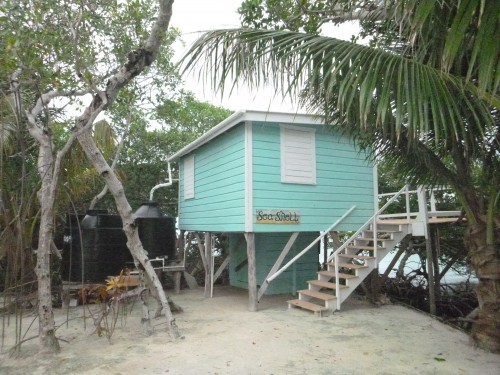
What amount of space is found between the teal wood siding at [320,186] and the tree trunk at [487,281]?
2.78 metres

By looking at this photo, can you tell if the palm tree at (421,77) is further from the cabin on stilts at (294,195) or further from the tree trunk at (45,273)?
the tree trunk at (45,273)

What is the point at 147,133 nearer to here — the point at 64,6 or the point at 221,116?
the point at 221,116

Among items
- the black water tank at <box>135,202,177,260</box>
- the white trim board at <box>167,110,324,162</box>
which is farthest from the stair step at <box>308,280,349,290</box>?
the black water tank at <box>135,202,177,260</box>

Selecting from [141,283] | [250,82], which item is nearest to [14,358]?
[141,283]

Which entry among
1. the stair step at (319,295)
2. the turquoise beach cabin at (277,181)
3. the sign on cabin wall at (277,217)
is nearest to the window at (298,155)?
the turquoise beach cabin at (277,181)

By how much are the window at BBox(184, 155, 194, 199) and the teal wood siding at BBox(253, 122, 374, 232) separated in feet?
10.5

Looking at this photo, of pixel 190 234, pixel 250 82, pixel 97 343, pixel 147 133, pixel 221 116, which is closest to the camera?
pixel 250 82

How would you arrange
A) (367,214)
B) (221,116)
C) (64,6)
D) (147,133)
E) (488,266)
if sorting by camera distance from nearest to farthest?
(488,266) < (64,6) < (367,214) < (147,133) < (221,116)

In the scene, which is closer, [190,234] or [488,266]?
[488,266]

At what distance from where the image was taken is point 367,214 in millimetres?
8719

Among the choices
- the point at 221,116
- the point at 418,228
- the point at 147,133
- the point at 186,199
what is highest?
the point at 221,116

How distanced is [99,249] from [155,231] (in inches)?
50.8

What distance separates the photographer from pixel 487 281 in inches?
187

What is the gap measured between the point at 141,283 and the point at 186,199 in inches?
195
